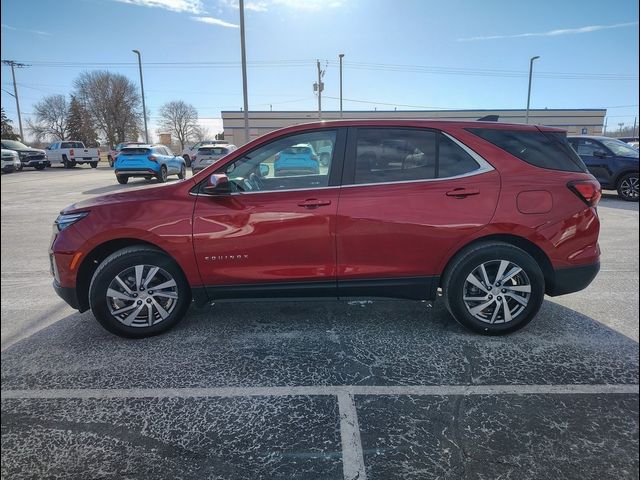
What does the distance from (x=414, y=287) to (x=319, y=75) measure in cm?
4147

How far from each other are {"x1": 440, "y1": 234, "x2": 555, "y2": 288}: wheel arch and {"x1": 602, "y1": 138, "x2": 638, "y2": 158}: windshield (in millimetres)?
10338

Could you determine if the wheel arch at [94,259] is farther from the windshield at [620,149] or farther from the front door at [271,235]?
the windshield at [620,149]

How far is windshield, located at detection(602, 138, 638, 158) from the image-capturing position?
11188 millimetres

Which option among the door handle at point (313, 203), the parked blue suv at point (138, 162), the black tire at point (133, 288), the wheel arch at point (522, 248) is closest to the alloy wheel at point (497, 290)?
the wheel arch at point (522, 248)

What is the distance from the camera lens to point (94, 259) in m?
3.36

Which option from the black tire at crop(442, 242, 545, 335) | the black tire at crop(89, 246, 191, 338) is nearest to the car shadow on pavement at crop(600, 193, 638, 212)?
the black tire at crop(442, 242, 545, 335)

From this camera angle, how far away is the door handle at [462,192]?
128 inches

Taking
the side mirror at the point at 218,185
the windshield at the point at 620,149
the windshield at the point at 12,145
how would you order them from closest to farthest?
the side mirror at the point at 218,185
the windshield at the point at 620,149
the windshield at the point at 12,145

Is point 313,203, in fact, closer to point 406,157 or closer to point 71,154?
point 406,157

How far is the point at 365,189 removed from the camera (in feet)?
10.7

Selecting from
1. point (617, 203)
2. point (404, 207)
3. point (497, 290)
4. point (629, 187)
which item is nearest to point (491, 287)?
point (497, 290)

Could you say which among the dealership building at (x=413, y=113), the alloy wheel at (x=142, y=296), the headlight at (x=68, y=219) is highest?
the dealership building at (x=413, y=113)

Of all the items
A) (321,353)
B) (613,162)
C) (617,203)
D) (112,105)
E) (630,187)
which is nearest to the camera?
(321,353)

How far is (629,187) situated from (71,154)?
32.3 metres
